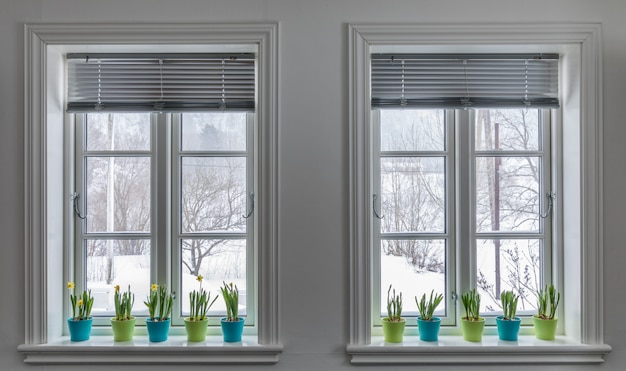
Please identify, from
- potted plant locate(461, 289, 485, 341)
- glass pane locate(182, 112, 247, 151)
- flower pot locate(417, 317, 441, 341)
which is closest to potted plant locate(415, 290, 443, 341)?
flower pot locate(417, 317, 441, 341)

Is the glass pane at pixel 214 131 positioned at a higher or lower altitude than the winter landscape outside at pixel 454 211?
higher

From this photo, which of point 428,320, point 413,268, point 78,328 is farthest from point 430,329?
point 78,328

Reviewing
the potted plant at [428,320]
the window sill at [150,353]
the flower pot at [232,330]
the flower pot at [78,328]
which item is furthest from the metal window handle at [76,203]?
the potted plant at [428,320]

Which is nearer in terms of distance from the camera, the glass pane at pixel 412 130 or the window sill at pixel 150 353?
the window sill at pixel 150 353

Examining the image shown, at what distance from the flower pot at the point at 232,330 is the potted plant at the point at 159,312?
0.27 m

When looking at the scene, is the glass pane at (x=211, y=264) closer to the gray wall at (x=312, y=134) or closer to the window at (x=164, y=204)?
the window at (x=164, y=204)

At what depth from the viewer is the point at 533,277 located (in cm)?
276

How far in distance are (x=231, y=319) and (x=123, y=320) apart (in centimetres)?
49

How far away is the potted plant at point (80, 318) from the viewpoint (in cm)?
261

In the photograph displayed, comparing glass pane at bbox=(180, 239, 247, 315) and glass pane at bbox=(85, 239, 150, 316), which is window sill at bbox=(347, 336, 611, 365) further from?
glass pane at bbox=(85, 239, 150, 316)

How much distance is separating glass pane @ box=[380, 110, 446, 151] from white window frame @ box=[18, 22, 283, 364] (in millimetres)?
547

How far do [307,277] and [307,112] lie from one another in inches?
28.5

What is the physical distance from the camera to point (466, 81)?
2670 millimetres

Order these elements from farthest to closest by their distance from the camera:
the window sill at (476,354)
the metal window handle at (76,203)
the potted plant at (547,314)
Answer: the metal window handle at (76,203), the potted plant at (547,314), the window sill at (476,354)
